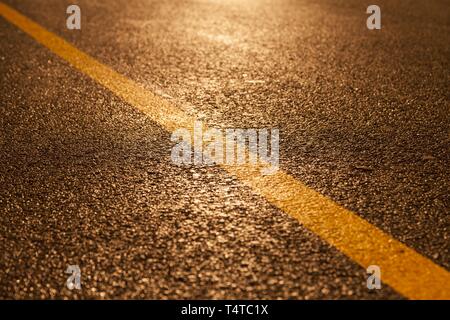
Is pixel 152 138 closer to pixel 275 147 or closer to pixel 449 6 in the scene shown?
pixel 275 147

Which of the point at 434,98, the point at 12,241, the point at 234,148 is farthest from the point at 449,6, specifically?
the point at 12,241

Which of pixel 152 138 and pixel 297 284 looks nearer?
pixel 297 284

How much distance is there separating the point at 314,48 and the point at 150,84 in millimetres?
1427

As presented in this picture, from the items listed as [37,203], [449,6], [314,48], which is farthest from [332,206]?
[449,6]

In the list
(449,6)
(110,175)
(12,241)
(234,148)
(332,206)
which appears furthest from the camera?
(449,6)

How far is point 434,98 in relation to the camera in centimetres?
370

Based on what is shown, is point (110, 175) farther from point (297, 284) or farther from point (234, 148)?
point (297, 284)
